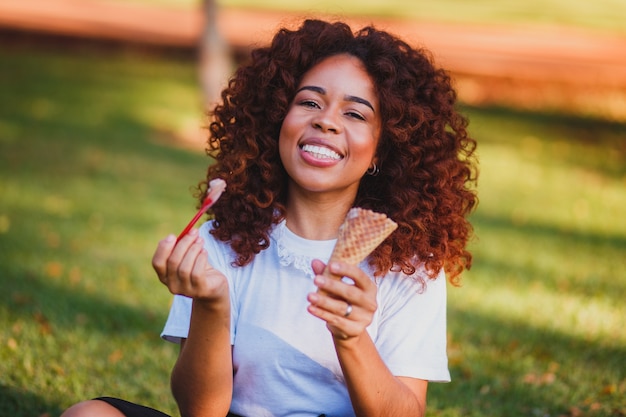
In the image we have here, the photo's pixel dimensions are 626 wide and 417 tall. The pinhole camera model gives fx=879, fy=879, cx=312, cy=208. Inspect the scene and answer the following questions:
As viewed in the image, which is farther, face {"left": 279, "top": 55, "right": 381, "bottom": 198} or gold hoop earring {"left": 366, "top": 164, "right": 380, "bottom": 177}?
gold hoop earring {"left": 366, "top": 164, "right": 380, "bottom": 177}

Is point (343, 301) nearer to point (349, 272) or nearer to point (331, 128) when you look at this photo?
point (349, 272)

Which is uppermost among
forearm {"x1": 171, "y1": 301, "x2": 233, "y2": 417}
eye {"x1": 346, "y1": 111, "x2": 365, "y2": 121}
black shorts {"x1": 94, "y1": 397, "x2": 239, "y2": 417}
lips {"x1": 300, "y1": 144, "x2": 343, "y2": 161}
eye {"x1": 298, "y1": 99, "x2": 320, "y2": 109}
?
eye {"x1": 298, "y1": 99, "x2": 320, "y2": 109}

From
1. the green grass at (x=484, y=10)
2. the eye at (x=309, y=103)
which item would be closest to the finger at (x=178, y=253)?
the eye at (x=309, y=103)

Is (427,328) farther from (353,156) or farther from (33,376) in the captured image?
(33,376)

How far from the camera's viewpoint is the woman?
8.57ft

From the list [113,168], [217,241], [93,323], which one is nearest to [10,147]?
[113,168]

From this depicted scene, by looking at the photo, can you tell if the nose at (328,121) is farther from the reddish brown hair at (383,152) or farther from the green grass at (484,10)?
the green grass at (484,10)

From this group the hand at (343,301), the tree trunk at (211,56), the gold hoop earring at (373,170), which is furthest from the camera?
the tree trunk at (211,56)

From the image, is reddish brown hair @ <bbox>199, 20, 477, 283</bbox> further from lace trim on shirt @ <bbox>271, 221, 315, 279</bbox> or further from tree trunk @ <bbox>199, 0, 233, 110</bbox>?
tree trunk @ <bbox>199, 0, 233, 110</bbox>

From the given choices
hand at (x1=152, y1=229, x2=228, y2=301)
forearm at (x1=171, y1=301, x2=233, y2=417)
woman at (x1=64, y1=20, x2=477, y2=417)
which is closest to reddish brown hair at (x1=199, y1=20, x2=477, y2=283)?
woman at (x1=64, y1=20, x2=477, y2=417)

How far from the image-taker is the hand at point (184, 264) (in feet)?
7.01

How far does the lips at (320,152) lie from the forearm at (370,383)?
0.58 meters

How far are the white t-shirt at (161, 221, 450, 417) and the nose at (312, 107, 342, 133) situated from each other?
352 mm

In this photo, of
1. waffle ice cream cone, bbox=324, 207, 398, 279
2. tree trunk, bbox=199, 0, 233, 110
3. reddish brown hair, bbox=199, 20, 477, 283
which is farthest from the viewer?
tree trunk, bbox=199, 0, 233, 110
